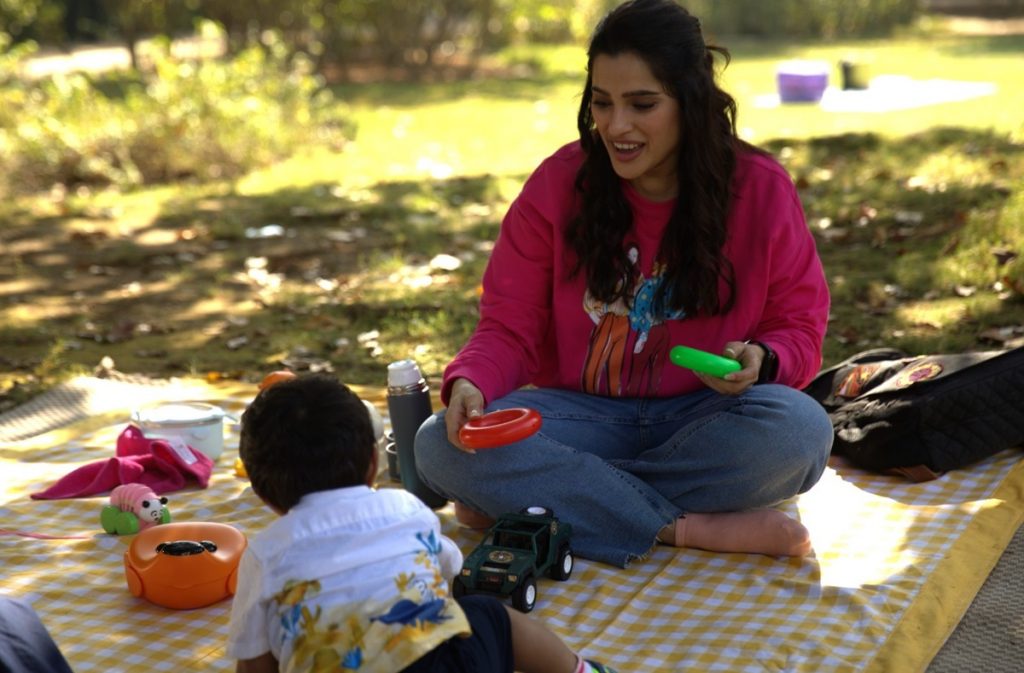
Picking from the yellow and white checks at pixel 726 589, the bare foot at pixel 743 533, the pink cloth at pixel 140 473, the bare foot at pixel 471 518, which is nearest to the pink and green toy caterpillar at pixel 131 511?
the yellow and white checks at pixel 726 589

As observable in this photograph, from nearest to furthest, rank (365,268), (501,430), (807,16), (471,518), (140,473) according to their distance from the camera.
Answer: (501,430)
(471,518)
(140,473)
(365,268)
(807,16)

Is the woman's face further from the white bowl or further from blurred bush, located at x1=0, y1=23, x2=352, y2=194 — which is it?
blurred bush, located at x1=0, y1=23, x2=352, y2=194

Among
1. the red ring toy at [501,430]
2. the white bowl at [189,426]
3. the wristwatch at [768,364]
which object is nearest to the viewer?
the red ring toy at [501,430]

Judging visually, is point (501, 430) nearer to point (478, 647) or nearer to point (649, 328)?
point (649, 328)

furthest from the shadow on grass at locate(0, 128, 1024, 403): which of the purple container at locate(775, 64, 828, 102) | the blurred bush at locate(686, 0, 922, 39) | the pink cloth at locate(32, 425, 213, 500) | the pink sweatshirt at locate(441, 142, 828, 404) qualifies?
the blurred bush at locate(686, 0, 922, 39)

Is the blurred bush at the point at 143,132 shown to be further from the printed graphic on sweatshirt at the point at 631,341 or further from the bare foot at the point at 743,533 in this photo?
the bare foot at the point at 743,533

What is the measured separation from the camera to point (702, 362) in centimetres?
298

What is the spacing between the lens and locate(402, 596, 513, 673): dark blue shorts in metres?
2.17

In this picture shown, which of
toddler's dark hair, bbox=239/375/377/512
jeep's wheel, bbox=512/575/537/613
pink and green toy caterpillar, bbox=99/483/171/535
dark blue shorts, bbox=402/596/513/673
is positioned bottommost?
jeep's wheel, bbox=512/575/537/613

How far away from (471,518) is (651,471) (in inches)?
19.1

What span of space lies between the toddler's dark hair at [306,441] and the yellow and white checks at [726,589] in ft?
2.33

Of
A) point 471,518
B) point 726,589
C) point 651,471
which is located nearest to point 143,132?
point 471,518

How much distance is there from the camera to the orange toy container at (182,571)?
2977 millimetres

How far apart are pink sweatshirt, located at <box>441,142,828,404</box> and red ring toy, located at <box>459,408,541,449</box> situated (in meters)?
0.25
